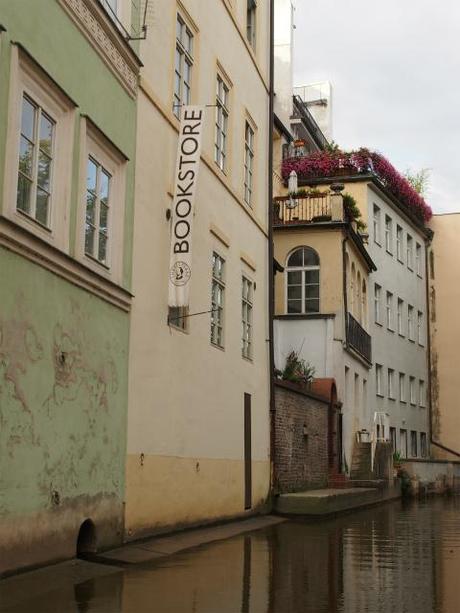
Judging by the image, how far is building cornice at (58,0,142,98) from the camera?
420 inches

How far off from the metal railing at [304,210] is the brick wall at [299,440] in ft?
24.3

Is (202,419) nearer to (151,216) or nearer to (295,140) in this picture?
(151,216)

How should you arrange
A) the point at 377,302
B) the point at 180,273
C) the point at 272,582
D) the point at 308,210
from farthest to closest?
the point at 377,302, the point at 308,210, the point at 180,273, the point at 272,582

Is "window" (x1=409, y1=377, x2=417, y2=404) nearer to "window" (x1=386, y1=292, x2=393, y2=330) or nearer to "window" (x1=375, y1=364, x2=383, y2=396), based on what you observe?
"window" (x1=386, y1=292, x2=393, y2=330)

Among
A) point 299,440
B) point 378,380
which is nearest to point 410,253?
point 378,380

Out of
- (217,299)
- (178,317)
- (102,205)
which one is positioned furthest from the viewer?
(217,299)

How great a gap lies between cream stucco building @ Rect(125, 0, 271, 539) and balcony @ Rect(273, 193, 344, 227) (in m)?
8.85

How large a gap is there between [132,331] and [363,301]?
23.7m

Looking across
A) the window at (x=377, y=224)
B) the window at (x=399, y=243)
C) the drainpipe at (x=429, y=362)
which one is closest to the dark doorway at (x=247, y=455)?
the window at (x=377, y=224)

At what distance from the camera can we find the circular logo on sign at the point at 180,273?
44.2ft

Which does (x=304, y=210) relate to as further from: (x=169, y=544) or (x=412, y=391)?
(x=169, y=544)

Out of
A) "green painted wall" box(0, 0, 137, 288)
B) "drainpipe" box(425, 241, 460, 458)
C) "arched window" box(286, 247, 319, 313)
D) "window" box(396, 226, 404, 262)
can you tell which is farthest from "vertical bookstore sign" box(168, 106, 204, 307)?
"drainpipe" box(425, 241, 460, 458)

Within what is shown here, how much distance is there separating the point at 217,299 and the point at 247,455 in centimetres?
324

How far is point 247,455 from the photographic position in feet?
59.4
